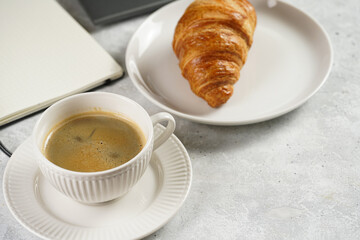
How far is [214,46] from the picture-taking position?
1.02 m

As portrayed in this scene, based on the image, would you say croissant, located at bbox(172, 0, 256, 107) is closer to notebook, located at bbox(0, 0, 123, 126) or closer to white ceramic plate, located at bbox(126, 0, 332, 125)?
white ceramic plate, located at bbox(126, 0, 332, 125)

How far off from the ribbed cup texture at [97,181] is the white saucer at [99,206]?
0.04 meters

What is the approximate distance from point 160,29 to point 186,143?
1.43 ft

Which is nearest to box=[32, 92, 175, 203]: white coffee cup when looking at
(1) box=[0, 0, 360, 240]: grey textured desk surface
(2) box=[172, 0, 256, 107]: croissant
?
(1) box=[0, 0, 360, 240]: grey textured desk surface

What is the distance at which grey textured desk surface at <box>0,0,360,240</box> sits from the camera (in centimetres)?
80

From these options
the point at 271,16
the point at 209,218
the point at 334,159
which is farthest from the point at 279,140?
the point at 271,16

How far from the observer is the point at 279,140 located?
0.97m

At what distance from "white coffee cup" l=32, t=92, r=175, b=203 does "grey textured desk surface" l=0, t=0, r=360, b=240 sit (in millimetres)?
141

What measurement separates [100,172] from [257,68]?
0.63 metres

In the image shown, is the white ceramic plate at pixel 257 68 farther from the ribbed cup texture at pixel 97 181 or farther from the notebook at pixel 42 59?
the ribbed cup texture at pixel 97 181

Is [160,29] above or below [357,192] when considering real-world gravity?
above

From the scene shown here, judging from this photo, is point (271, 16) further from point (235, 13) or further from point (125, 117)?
point (125, 117)

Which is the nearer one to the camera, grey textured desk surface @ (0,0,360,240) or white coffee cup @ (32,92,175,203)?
white coffee cup @ (32,92,175,203)

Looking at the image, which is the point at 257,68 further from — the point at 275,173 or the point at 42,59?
the point at 42,59
